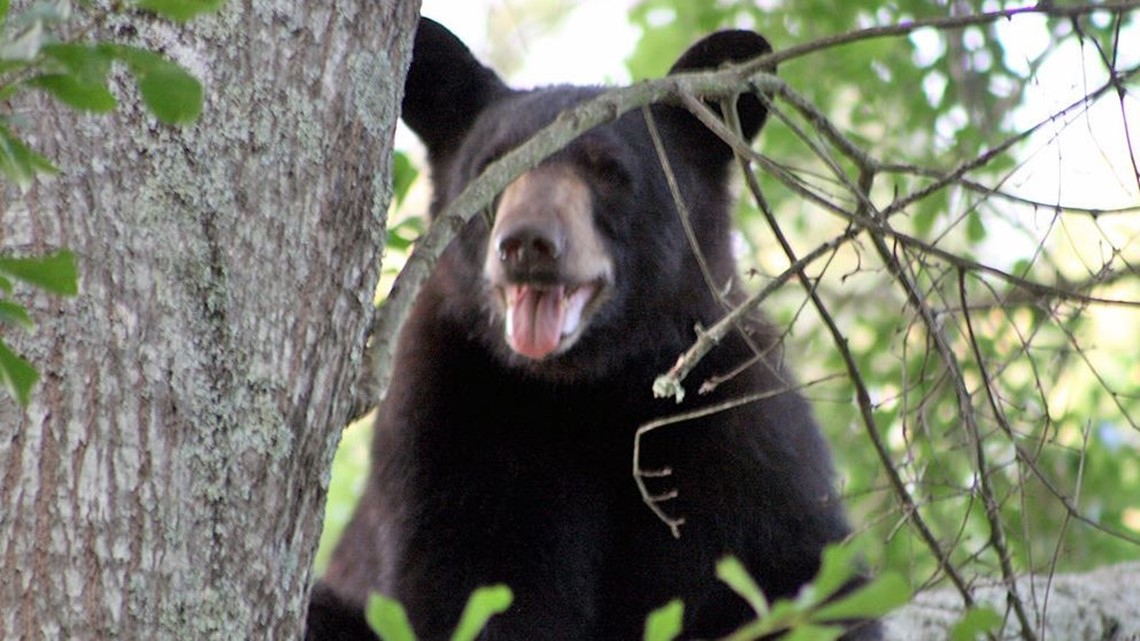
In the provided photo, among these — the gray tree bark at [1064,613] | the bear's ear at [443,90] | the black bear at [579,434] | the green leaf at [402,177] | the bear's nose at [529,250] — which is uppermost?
the bear's ear at [443,90]

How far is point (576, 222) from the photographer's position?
4.67m

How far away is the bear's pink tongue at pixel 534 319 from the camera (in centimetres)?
464

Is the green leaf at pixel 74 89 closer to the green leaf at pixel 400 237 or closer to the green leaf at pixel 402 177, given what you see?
the green leaf at pixel 400 237

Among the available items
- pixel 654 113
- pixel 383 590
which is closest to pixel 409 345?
pixel 383 590

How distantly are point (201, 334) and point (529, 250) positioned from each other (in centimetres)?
205

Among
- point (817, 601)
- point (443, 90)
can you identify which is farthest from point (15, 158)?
point (443, 90)

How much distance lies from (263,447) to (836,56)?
19.7 feet

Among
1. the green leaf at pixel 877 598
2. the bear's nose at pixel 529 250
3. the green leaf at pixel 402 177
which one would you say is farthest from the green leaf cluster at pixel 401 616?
the green leaf at pixel 402 177

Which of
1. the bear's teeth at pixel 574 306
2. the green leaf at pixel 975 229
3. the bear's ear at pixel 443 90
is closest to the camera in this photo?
the bear's teeth at pixel 574 306

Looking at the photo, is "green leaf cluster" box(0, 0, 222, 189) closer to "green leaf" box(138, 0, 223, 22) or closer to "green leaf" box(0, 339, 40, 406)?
"green leaf" box(138, 0, 223, 22)

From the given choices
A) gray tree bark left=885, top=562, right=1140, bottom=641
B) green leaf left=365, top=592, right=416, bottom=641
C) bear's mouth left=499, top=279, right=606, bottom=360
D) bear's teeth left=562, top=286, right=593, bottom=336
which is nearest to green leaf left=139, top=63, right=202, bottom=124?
green leaf left=365, top=592, right=416, bottom=641

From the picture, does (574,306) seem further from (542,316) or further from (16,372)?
(16,372)

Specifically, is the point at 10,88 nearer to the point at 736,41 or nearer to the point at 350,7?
the point at 350,7

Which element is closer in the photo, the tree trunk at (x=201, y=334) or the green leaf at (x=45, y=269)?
the green leaf at (x=45, y=269)
